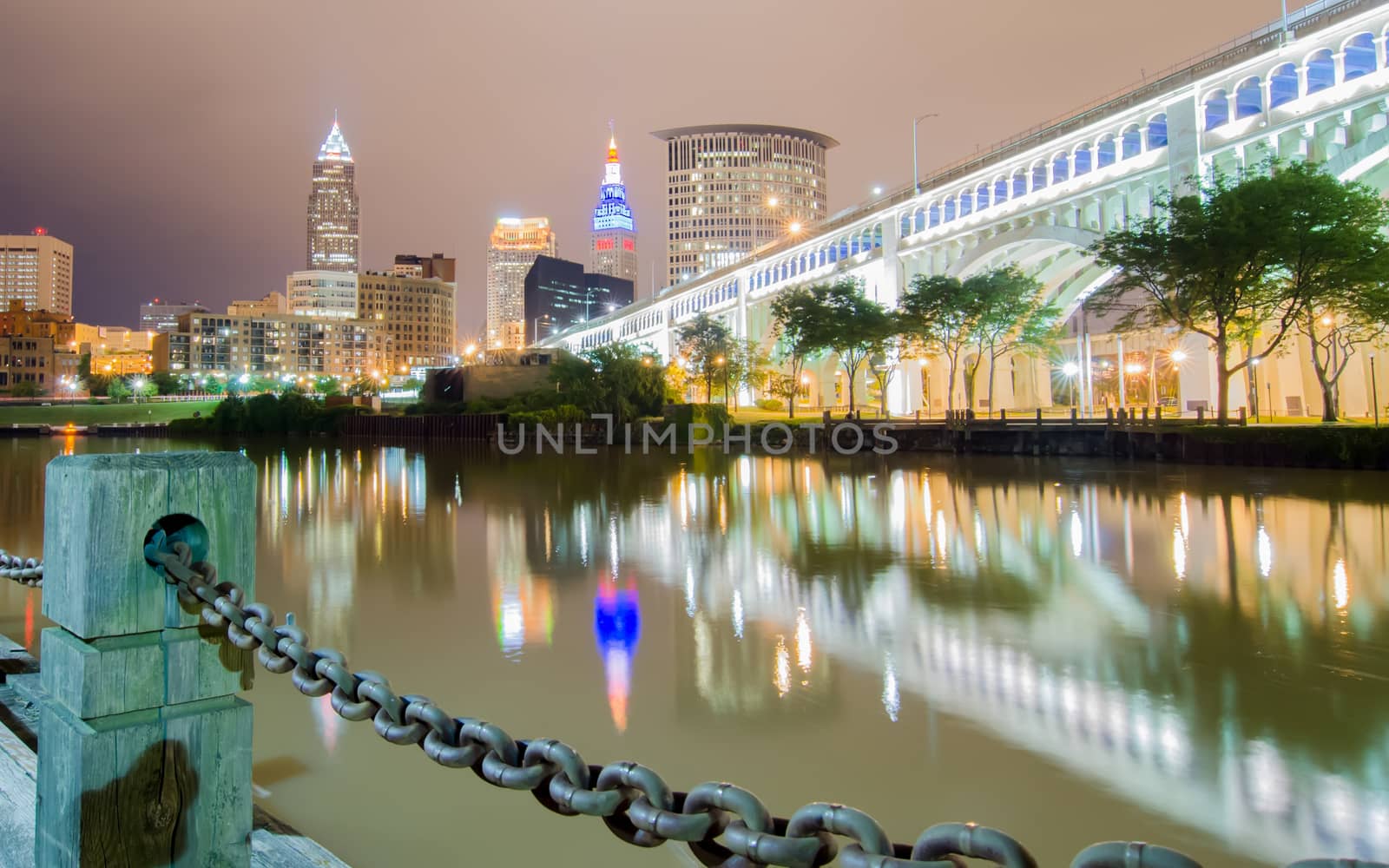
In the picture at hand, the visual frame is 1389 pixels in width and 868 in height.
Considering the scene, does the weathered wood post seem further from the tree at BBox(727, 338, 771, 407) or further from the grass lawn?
the grass lawn

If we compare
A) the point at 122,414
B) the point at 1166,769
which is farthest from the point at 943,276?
the point at 122,414

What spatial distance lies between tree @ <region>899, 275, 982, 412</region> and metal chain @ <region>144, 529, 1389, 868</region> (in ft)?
154

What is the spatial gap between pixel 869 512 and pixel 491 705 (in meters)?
12.1

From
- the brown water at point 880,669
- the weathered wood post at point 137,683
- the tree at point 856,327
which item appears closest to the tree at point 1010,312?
the tree at point 856,327

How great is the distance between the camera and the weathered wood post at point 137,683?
7.54ft

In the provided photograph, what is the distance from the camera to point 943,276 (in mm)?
48875

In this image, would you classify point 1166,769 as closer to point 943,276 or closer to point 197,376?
point 943,276

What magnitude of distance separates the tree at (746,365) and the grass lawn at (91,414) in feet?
252

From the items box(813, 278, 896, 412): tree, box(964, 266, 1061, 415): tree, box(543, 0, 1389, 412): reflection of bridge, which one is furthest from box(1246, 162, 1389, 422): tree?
box(813, 278, 896, 412): tree

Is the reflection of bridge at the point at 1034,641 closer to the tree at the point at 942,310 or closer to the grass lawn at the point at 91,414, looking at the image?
the tree at the point at 942,310

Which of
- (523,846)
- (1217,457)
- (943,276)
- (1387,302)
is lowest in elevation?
(523,846)

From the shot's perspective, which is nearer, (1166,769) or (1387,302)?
(1166,769)

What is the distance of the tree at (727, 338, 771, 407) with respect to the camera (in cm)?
6912

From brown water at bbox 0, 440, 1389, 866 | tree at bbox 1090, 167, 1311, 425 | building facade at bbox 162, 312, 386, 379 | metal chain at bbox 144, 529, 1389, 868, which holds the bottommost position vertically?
brown water at bbox 0, 440, 1389, 866
